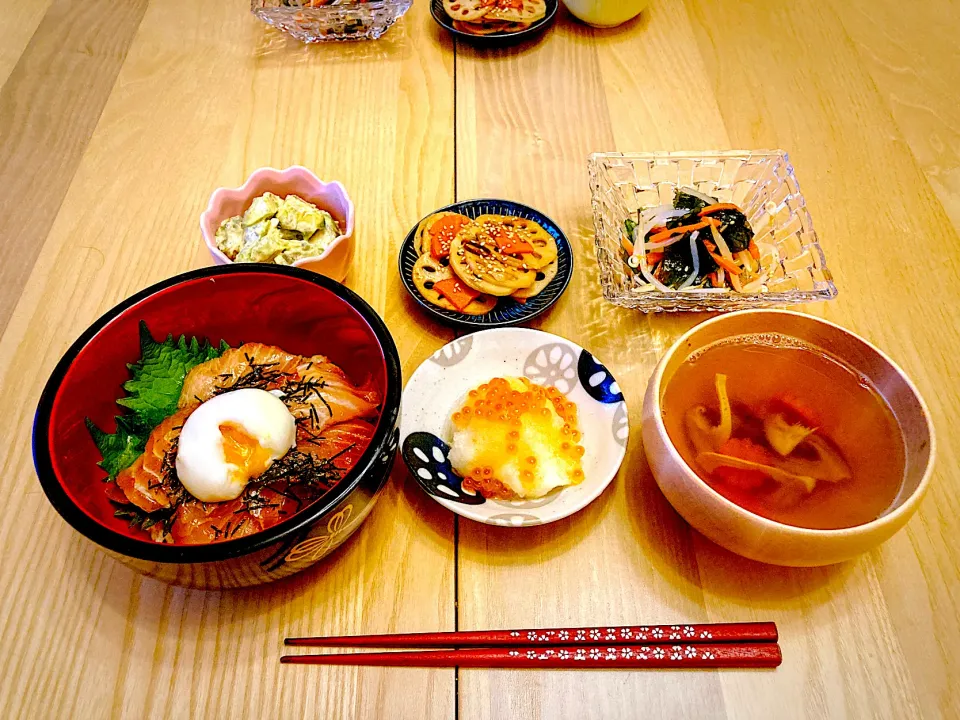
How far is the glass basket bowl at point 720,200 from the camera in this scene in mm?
1048

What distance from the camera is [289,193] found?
3.98ft

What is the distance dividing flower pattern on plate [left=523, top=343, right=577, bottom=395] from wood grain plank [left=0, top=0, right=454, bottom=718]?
0.19 m

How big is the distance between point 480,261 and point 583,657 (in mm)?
632

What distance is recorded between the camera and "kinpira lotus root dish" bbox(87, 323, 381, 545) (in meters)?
0.79

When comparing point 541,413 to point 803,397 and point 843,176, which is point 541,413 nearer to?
point 803,397

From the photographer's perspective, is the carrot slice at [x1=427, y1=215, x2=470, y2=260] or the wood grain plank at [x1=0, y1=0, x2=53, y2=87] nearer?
the carrot slice at [x1=427, y1=215, x2=470, y2=260]

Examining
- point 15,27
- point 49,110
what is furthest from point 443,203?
point 15,27

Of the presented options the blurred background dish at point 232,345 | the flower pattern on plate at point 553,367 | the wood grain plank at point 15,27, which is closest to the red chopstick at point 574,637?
the blurred background dish at point 232,345

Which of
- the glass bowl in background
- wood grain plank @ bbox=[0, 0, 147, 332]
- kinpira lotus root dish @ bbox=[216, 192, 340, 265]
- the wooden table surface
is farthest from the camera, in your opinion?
the glass bowl in background

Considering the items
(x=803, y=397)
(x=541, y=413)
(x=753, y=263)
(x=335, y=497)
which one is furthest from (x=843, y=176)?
(x=335, y=497)

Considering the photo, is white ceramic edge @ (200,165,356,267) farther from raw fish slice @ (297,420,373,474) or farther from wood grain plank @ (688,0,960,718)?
wood grain plank @ (688,0,960,718)

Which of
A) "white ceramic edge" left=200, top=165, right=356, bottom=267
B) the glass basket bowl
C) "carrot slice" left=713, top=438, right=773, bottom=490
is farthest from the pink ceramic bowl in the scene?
"carrot slice" left=713, top=438, right=773, bottom=490

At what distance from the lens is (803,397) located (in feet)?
2.92

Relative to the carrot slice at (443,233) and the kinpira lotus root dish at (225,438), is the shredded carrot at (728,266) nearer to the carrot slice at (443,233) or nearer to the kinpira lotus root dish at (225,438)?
the carrot slice at (443,233)
